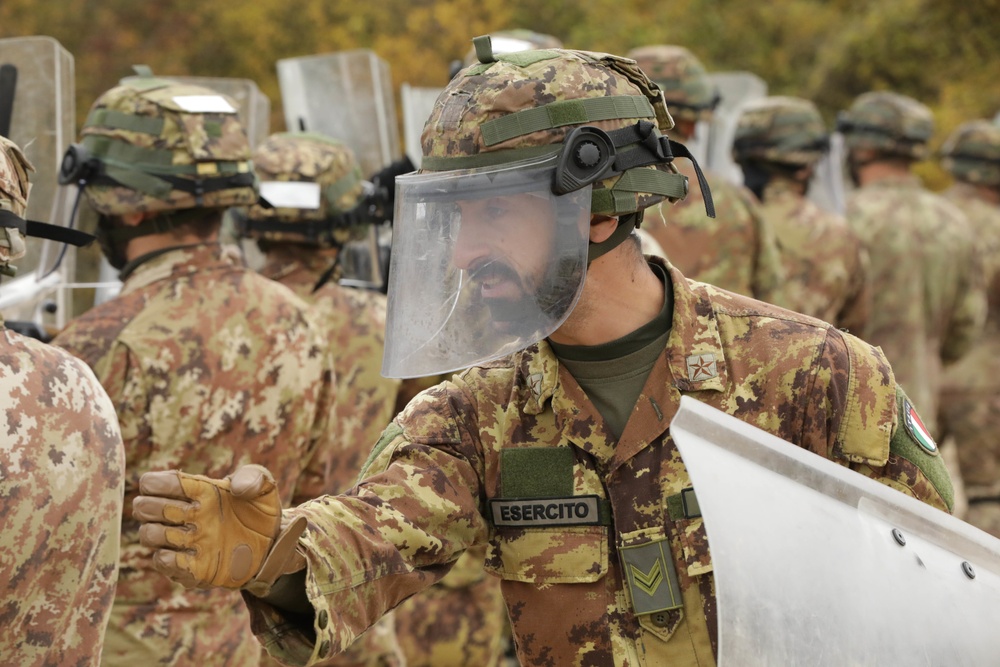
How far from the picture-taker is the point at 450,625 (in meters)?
6.23

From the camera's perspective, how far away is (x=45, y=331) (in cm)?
456

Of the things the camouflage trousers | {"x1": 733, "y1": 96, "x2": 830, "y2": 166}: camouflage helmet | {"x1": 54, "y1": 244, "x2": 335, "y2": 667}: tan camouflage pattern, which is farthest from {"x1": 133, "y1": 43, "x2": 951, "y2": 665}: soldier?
{"x1": 733, "y1": 96, "x2": 830, "y2": 166}: camouflage helmet

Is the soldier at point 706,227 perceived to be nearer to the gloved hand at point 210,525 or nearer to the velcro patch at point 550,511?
the velcro patch at point 550,511

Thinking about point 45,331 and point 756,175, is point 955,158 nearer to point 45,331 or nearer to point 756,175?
point 756,175

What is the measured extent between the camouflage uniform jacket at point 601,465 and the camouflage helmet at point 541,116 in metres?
0.27

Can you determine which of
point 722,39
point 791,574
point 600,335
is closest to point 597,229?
point 600,335

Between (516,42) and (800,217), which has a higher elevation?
(516,42)

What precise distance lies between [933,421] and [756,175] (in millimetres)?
2247

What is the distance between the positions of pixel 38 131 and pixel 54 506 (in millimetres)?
2076

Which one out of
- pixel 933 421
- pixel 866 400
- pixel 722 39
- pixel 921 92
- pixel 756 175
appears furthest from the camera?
pixel 722 39

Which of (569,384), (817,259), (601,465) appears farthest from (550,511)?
(817,259)

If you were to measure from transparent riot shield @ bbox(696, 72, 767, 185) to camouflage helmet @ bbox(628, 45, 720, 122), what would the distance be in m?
1.38

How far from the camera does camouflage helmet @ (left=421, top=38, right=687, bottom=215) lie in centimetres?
268

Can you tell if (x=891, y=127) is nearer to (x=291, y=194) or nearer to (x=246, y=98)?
(x=246, y=98)
